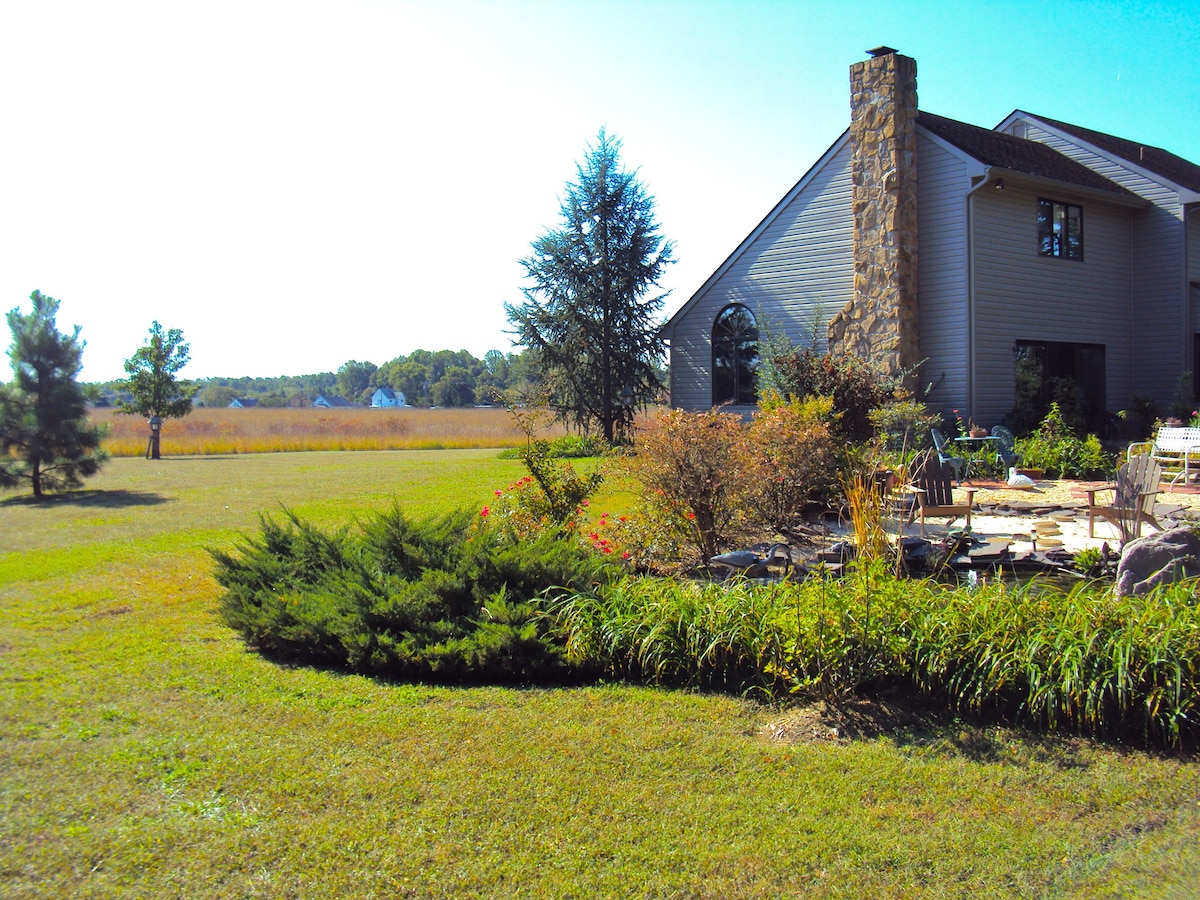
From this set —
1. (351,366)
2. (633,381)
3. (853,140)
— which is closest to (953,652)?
(853,140)

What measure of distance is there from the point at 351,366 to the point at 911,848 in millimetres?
131976

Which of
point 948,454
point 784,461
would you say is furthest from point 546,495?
point 948,454

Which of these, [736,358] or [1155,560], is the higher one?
[736,358]

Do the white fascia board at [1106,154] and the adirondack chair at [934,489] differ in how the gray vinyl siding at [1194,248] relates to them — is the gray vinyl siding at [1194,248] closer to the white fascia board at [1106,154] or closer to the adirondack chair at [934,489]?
the white fascia board at [1106,154]

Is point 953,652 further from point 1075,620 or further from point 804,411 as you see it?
point 804,411

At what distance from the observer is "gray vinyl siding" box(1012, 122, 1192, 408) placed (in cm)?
1844

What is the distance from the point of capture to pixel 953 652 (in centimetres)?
457

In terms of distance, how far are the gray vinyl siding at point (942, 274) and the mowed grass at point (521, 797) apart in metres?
13.2

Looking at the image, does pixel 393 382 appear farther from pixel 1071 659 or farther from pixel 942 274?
pixel 1071 659

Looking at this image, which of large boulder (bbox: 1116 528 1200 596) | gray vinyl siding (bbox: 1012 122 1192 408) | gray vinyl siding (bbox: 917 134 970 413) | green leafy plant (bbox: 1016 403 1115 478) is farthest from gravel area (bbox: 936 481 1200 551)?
gray vinyl siding (bbox: 1012 122 1192 408)

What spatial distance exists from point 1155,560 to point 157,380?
28.1m

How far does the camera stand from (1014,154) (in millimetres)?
17844

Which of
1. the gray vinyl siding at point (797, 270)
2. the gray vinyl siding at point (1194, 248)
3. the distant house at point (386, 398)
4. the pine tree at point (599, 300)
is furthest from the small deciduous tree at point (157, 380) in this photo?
the distant house at point (386, 398)

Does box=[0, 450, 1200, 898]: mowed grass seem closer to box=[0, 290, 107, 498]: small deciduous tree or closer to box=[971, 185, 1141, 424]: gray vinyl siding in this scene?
box=[0, 290, 107, 498]: small deciduous tree
